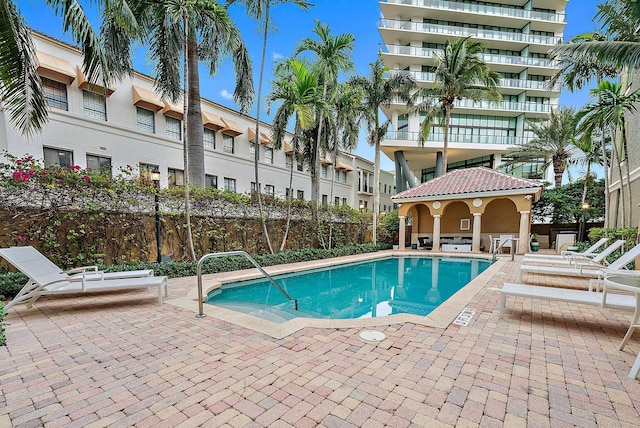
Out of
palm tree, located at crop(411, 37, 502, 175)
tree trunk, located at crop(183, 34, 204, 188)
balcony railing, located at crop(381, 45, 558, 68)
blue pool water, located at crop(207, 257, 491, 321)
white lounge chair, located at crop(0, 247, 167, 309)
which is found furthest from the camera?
balcony railing, located at crop(381, 45, 558, 68)

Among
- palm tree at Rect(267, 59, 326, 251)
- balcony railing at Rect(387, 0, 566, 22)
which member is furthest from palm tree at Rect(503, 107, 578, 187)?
palm tree at Rect(267, 59, 326, 251)

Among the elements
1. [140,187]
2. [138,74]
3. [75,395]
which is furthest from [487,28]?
[75,395]

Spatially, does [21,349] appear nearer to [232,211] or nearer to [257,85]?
[232,211]

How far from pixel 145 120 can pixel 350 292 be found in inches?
574

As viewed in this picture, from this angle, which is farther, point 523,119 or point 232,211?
point 523,119

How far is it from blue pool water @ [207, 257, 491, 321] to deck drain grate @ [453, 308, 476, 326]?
127cm

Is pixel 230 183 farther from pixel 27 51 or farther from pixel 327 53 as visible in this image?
pixel 27 51

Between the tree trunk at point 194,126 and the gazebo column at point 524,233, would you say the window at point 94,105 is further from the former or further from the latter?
the gazebo column at point 524,233

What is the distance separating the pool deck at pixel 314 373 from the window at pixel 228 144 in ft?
51.4

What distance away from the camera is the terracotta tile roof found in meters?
14.7

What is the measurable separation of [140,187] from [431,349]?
834 centimetres

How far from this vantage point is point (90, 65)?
205 inches

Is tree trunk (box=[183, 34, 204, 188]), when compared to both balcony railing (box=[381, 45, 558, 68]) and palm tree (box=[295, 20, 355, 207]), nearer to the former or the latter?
palm tree (box=[295, 20, 355, 207])

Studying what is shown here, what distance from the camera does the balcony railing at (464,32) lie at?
26906mm
